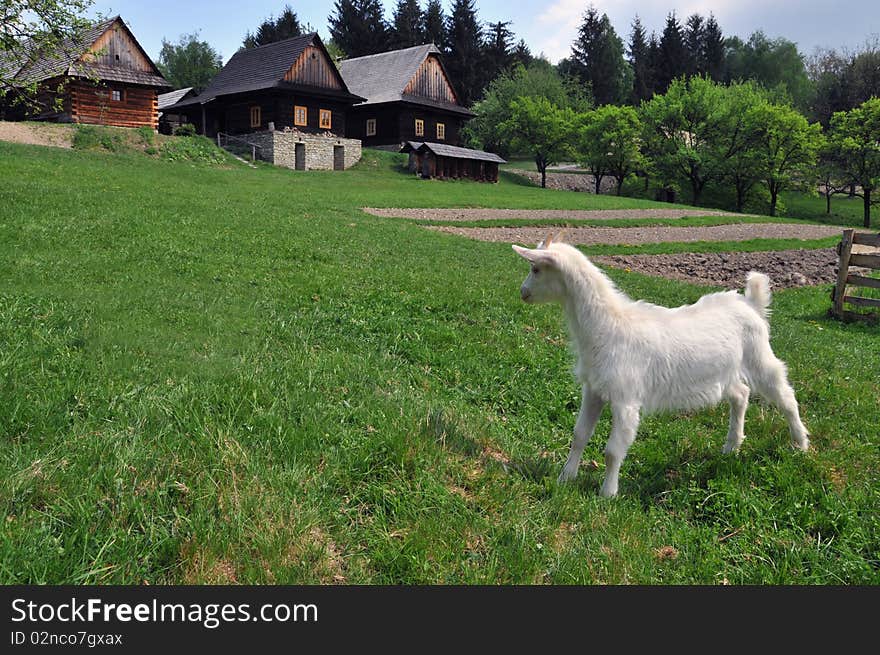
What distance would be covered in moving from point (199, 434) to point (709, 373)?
13.6 feet

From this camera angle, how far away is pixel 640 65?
334 ft

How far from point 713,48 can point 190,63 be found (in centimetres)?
8801

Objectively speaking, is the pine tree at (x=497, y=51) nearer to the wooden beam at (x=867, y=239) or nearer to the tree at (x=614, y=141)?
the tree at (x=614, y=141)

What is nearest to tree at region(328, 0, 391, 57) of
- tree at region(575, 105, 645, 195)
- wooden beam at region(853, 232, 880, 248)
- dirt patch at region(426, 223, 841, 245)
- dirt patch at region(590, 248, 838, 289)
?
tree at region(575, 105, 645, 195)

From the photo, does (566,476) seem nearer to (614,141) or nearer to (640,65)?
(614,141)

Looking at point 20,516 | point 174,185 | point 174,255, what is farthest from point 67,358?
point 174,185

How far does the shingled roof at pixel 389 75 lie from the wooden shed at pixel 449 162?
674 centimetres

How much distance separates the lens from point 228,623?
3309mm

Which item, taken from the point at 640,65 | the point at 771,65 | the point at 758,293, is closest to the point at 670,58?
the point at 640,65

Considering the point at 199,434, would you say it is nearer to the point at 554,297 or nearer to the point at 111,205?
the point at 554,297

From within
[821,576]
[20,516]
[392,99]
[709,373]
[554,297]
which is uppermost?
[392,99]

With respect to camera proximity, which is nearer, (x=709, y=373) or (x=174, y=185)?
(x=709, y=373)

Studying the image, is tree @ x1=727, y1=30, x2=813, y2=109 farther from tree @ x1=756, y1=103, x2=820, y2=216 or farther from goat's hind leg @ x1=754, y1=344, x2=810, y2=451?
goat's hind leg @ x1=754, y1=344, x2=810, y2=451

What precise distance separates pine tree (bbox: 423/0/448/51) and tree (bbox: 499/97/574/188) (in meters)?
29.5
